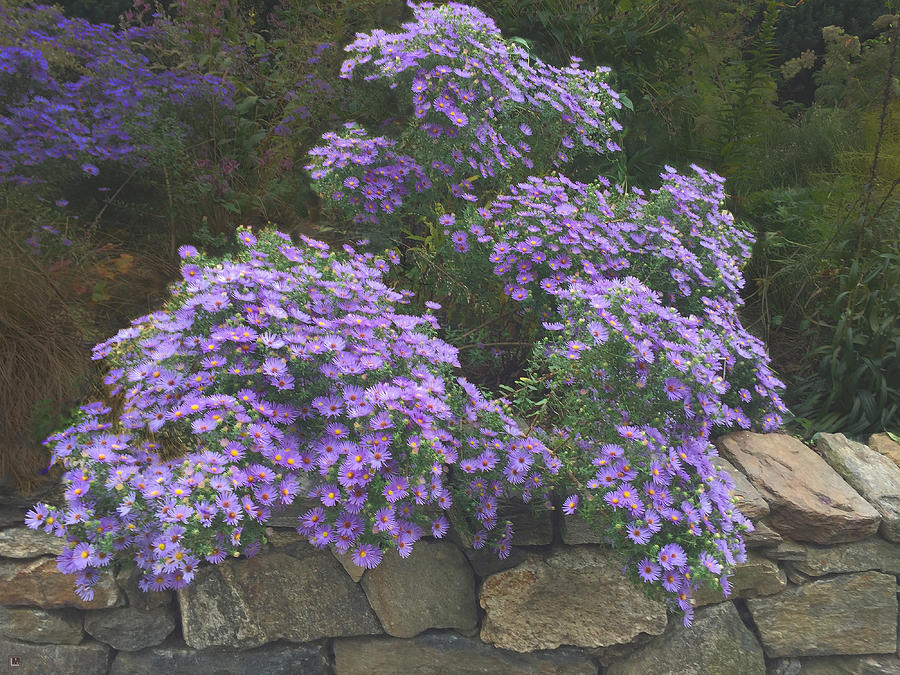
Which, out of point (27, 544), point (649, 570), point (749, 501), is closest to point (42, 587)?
point (27, 544)

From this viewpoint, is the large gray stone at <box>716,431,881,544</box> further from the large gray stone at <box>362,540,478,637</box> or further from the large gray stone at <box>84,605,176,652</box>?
the large gray stone at <box>84,605,176,652</box>

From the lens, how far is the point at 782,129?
5488 millimetres

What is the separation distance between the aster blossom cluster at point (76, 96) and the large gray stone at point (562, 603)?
2581mm

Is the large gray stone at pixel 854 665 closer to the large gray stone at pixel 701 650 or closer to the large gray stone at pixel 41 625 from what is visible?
the large gray stone at pixel 701 650

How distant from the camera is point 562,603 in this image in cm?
232

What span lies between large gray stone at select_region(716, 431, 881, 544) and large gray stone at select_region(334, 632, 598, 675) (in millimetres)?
898

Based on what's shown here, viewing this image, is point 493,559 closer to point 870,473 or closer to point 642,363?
point 642,363

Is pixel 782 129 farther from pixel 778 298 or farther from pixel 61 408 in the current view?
pixel 61 408

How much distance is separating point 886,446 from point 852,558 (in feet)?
2.06

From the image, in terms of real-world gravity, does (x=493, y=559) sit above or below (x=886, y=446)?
below

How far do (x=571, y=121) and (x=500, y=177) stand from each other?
39 centimetres

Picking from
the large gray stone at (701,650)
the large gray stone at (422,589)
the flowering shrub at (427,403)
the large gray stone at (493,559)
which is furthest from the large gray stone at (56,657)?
the large gray stone at (701,650)

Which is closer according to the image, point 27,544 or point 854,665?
point 27,544

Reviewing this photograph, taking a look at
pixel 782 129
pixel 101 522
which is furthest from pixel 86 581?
pixel 782 129
